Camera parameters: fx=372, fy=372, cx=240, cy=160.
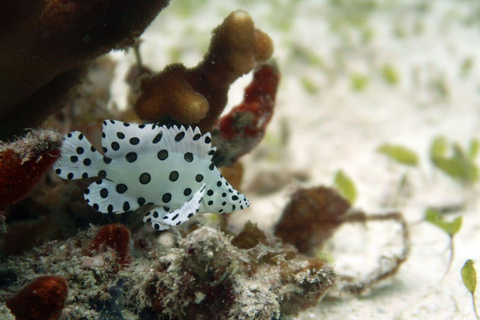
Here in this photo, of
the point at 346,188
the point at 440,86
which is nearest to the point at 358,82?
the point at 440,86

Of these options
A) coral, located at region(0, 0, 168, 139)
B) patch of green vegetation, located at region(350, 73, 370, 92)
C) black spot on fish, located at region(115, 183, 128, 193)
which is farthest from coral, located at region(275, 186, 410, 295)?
patch of green vegetation, located at region(350, 73, 370, 92)

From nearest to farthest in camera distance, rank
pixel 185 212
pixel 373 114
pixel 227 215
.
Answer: pixel 185 212 → pixel 227 215 → pixel 373 114

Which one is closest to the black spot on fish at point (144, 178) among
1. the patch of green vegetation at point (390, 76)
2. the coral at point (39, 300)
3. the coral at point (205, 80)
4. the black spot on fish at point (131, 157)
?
the black spot on fish at point (131, 157)

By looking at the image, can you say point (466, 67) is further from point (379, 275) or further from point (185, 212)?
point (185, 212)

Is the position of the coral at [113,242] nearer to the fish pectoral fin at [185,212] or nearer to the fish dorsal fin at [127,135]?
the fish pectoral fin at [185,212]

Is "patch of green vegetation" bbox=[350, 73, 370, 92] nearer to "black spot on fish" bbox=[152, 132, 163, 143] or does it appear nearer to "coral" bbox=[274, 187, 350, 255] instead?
"coral" bbox=[274, 187, 350, 255]

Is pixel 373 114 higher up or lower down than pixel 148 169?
higher up
